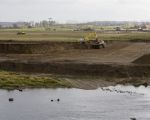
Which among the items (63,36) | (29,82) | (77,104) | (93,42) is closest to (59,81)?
(29,82)

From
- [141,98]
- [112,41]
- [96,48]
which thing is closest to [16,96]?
[141,98]

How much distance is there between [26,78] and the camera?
48906 mm

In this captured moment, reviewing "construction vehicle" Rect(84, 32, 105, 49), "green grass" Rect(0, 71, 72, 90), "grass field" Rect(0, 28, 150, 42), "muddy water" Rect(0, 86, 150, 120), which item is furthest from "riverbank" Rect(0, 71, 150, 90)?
"grass field" Rect(0, 28, 150, 42)

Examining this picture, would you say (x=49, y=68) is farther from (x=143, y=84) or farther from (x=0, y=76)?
(x=143, y=84)

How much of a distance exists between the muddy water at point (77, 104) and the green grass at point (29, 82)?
182 cm

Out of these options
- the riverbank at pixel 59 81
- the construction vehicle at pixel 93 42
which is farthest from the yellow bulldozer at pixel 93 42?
the riverbank at pixel 59 81

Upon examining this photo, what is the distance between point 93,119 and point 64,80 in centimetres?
1736

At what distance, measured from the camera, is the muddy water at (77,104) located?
33.3 meters

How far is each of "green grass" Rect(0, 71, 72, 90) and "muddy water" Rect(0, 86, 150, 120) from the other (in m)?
1.82

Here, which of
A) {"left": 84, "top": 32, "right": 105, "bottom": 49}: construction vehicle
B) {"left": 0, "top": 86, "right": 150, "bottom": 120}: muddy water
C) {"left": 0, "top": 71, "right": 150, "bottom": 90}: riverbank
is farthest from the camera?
{"left": 84, "top": 32, "right": 105, "bottom": 49}: construction vehicle

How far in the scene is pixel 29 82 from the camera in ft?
156

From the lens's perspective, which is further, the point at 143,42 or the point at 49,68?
the point at 143,42

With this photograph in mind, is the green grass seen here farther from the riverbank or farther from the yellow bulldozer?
the yellow bulldozer

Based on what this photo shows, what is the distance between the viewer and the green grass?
4684 cm
